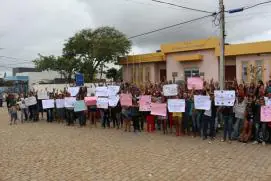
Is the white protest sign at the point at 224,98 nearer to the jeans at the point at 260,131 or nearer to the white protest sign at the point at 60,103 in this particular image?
the jeans at the point at 260,131

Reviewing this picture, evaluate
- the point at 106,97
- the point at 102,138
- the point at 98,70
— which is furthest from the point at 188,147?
the point at 98,70

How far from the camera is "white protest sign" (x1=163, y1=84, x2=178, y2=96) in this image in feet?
51.2

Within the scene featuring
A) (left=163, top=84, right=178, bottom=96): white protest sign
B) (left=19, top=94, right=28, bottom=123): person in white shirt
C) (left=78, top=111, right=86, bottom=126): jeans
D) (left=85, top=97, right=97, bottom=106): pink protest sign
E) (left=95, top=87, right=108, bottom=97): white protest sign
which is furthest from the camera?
(left=19, top=94, right=28, bottom=123): person in white shirt

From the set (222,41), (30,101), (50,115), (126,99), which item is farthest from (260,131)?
(30,101)

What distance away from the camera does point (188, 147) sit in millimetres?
12312

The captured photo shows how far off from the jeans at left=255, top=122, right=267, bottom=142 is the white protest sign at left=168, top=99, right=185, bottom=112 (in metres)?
2.94

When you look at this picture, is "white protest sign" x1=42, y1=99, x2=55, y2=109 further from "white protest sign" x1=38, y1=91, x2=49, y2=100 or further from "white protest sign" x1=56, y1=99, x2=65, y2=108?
"white protest sign" x1=56, y1=99, x2=65, y2=108

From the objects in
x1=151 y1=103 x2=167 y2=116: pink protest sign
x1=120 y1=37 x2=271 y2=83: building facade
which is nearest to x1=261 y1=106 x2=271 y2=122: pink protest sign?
x1=151 y1=103 x2=167 y2=116: pink protest sign

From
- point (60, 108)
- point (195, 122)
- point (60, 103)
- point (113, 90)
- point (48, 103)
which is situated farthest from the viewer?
point (48, 103)

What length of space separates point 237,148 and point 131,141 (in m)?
3.79

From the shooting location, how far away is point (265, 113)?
12.5 meters

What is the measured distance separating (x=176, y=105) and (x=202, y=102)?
1.20 meters

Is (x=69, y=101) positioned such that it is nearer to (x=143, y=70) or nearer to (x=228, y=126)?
(x=228, y=126)

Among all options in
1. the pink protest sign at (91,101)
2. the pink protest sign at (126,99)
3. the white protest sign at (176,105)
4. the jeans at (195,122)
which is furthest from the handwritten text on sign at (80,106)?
the jeans at (195,122)
